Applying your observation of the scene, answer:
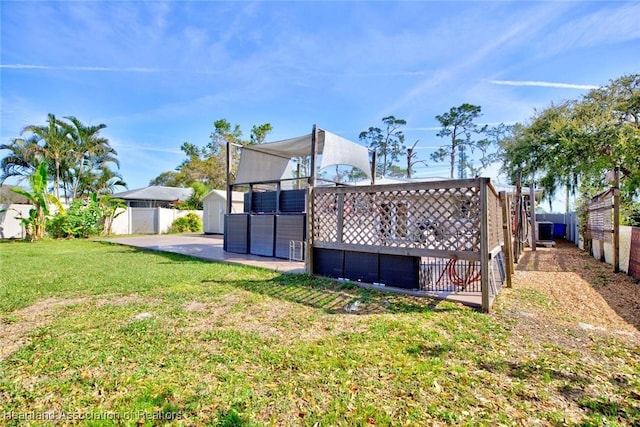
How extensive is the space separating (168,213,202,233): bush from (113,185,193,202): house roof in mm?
5346

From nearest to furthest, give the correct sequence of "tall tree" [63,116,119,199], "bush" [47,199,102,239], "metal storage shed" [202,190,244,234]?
1. "bush" [47,199,102,239]
2. "metal storage shed" [202,190,244,234]
3. "tall tree" [63,116,119,199]

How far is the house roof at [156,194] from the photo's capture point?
23358mm

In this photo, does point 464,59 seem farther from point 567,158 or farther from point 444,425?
point 444,425

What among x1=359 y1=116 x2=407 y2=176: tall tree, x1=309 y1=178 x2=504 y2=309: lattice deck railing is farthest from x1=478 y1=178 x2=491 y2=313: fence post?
x1=359 y1=116 x2=407 y2=176: tall tree

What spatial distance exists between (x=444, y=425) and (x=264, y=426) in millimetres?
1026

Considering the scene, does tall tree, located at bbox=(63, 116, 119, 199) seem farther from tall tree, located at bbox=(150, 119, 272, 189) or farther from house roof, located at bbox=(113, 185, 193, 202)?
tall tree, located at bbox=(150, 119, 272, 189)

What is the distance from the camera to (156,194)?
2453 centimetres

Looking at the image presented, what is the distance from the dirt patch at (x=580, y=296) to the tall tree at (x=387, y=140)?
22611 mm

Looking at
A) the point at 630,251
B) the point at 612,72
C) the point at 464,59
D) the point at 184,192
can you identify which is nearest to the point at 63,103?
the point at 184,192

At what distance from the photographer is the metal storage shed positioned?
17562mm

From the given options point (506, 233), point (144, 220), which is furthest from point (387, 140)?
point (506, 233)

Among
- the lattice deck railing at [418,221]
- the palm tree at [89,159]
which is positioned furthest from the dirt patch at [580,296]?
the palm tree at [89,159]

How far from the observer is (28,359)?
252 cm

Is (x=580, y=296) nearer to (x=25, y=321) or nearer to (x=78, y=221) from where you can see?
(x=25, y=321)
